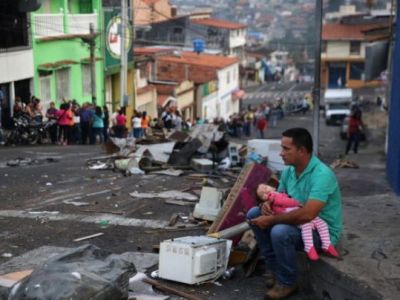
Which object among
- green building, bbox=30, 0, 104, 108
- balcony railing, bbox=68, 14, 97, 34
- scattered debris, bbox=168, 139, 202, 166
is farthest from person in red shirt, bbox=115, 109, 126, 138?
balcony railing, bbox=68, 14, 97, 34

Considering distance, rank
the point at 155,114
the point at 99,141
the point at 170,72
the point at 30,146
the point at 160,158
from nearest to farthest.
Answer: the point at 160,158
the point at 30,146
the point at 99,141
the point at 155,114
the point at 170,72

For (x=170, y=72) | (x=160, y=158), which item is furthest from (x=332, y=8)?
(x=160, y=158)

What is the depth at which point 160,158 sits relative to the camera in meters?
14.3

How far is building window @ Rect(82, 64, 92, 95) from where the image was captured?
3105cm

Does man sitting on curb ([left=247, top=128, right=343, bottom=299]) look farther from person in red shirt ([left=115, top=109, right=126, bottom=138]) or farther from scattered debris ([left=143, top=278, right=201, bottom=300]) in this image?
person in red shirt ([left=115, top=109, right=126, bottom=138])

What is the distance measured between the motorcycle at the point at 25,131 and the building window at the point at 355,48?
187ft

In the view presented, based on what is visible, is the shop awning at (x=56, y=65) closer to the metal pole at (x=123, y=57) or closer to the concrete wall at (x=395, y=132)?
the metal pole at (x=123, y=57)

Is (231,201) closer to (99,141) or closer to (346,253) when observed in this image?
(346,253)

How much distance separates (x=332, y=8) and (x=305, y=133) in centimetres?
9785

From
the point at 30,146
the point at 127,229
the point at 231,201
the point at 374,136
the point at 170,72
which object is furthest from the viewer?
the point at 170,72

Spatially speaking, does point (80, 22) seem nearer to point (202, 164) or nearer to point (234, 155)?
point (234, 155)

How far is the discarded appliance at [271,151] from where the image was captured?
41.4ft

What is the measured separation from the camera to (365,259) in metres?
5.57

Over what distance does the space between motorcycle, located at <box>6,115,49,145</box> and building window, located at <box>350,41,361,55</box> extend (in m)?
57.0
